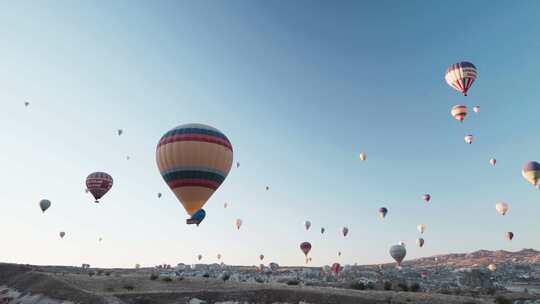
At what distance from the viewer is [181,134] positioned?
37625 mm

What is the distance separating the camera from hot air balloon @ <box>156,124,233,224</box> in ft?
121

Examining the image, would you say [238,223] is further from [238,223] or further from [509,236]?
[509,236]

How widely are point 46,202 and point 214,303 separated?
164 ft

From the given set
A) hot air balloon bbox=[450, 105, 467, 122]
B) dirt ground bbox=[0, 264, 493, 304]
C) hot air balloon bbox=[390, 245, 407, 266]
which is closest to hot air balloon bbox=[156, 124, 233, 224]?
dirt ground bbox=[0, 264, 493, 304]

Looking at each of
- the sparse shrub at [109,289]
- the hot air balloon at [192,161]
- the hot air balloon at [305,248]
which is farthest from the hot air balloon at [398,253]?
the sparse shrub at [109,289]

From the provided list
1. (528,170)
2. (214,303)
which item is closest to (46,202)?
(214,303)

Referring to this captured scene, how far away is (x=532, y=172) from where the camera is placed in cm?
6400

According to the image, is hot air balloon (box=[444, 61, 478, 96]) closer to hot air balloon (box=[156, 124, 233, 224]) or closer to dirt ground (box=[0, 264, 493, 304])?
dirt ground (box=[0, 264, 493, 304])

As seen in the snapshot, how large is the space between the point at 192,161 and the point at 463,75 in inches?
1574

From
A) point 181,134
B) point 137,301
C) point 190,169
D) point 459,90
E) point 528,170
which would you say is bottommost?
point 137,301

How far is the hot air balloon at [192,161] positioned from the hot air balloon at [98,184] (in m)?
29.8

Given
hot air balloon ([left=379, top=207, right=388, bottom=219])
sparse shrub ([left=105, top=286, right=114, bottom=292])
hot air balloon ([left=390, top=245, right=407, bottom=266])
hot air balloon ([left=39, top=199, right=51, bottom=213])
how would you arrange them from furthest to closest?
hot air balloon ([left=379, top=207, right=388, bottom=219]) → hot air balloon ([left=390, top=245, right=407, bottom=266]) → hot air balloon ([left=39, top=199, right=51, bottom=213]) → sparse shrub ([left=105, top=286, right=114, bottom=292])

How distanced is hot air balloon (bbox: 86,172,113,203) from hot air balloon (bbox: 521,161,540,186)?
68.4 meters

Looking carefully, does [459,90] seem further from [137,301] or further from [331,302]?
[137,301]
